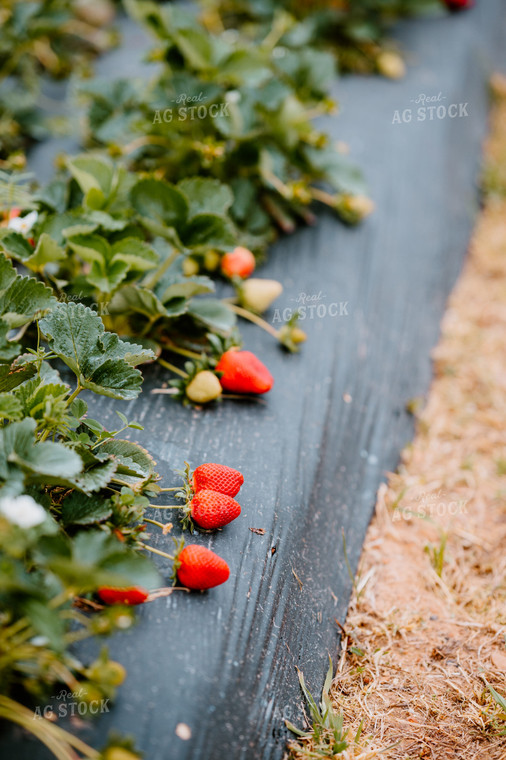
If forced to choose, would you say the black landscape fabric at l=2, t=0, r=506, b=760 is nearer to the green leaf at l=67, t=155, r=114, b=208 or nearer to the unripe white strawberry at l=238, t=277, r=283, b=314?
the unripe white strawberry at l=238, t=277, r=283, b=314

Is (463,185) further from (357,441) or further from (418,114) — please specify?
(357,441)

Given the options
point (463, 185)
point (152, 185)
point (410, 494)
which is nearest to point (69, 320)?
point (152, 185)

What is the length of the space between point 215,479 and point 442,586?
1.89ft

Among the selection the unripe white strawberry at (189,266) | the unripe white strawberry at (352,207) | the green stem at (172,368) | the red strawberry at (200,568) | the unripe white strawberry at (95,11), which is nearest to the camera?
the red strawberry at (200,568)

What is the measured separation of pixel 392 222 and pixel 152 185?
0.92 meters

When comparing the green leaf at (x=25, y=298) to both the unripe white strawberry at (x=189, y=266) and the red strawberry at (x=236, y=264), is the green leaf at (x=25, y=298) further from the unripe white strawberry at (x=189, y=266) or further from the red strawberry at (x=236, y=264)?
the red strawberry at (x=236, y=264)

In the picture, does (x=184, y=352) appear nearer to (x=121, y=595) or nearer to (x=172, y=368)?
(x=172, y=368)

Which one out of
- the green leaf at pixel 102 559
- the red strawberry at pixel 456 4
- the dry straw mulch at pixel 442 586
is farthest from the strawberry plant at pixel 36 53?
the red strawberry at pixel 456 4

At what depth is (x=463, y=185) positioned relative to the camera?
2309 mm

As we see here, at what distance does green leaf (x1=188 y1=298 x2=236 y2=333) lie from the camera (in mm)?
1268

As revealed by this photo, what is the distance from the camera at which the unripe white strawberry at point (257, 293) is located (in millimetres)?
1415

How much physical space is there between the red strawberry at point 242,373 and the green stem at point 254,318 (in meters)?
0.18

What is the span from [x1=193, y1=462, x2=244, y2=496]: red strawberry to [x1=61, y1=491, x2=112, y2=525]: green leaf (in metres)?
0.17

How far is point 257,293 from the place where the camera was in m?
1.42
